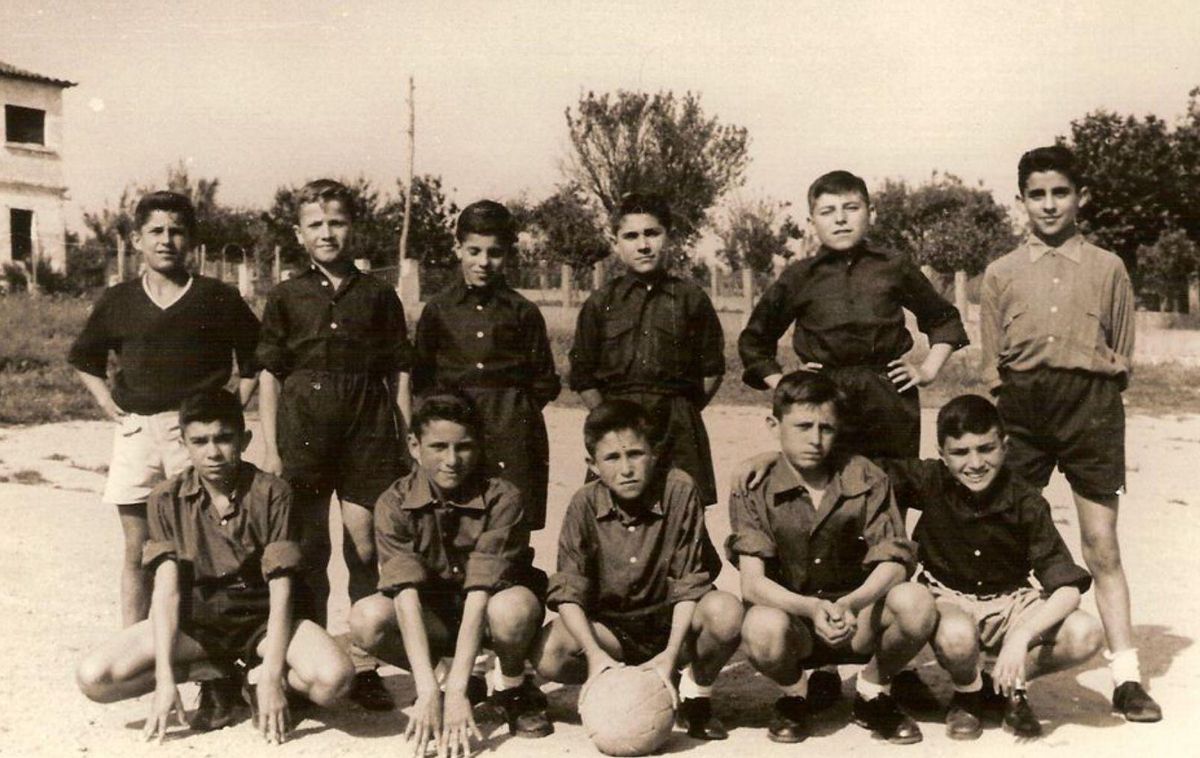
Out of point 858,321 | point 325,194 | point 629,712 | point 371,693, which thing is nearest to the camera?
point 629,712

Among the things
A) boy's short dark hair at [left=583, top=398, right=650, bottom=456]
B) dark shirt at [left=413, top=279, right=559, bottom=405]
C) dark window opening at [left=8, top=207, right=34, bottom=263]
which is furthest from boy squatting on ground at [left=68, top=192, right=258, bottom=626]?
dark window opening at [left=8, top=207, right=34, bottom=263]

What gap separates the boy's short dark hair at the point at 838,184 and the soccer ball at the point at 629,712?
1.99 meters

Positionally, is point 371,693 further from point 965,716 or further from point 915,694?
point 965,716

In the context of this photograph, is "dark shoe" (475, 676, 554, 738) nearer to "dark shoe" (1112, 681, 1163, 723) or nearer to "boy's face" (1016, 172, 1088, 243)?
"dark shoe" (1112, 681, 1163, 723)

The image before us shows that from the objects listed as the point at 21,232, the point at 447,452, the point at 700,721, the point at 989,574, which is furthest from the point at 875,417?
the point at 21,232

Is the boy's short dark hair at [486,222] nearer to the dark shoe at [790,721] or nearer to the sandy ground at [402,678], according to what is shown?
the sandy ground at [402,678]

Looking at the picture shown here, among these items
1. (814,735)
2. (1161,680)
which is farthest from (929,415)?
(814,735)

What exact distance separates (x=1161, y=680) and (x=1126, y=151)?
24.1 meters

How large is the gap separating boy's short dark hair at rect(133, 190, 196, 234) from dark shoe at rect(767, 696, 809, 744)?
288 centimetres

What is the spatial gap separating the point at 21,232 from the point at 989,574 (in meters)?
26.6

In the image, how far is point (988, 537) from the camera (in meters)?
4.27

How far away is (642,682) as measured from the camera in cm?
388

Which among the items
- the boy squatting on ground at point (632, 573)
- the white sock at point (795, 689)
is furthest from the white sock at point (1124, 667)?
the boy squatting on ground at point (632, 573)

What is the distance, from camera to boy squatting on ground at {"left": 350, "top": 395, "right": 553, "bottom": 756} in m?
4.11
